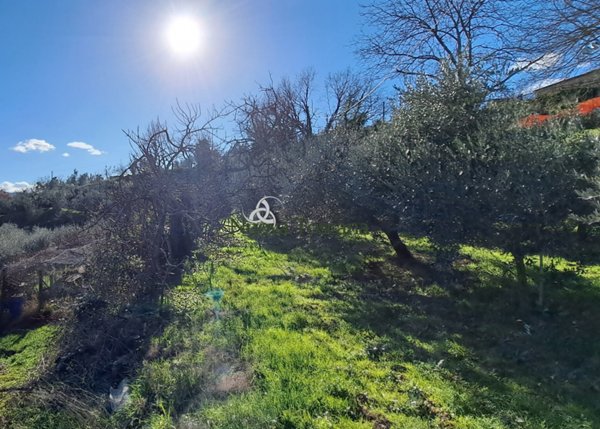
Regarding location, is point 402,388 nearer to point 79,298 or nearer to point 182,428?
point 182,428

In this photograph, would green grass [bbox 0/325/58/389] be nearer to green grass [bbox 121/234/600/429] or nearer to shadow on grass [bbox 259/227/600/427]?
green grass [bbox 121/234/600/429]

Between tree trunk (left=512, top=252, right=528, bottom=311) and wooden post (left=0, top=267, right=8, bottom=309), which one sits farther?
wooden post (left=0, top=267, right=8, bottom=309)

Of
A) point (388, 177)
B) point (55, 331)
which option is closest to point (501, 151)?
point (388, 177)

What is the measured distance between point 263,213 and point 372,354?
24.7 feet

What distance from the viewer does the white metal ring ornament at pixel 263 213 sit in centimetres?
1051

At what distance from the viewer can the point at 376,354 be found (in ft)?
13.7

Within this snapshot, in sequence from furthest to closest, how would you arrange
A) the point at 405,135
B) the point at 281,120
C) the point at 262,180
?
the point at 281,120 < the point at 262,180 < the point at 405,135

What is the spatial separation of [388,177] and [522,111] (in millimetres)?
2233

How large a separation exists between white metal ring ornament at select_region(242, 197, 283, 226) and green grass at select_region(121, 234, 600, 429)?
11.6ft

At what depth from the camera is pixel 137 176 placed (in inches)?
253

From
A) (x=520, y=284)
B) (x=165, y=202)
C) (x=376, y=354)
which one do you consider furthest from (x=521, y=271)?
(x=165, y=202)

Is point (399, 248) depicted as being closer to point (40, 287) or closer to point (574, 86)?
point (574, 86)

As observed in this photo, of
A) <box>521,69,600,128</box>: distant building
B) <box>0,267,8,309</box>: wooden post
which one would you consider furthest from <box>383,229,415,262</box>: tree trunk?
<box>0,267,8,309</box>: wooden post

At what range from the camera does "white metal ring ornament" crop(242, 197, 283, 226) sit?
10508 millimetres
